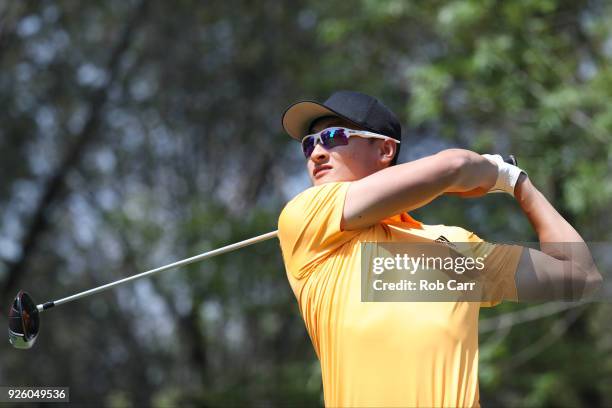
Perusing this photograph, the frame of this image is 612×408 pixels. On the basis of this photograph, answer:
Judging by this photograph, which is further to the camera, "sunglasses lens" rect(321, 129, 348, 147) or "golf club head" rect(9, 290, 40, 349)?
"golf club head" rect(9, 290, 40, 349)

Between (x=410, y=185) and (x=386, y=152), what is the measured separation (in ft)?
1.54

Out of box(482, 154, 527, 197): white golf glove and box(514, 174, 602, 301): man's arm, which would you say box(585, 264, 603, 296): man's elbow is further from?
box(482, 154, 527, 197): white golf glove

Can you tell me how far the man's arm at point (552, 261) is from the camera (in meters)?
2.50

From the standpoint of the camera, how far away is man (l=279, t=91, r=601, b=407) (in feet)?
7.52

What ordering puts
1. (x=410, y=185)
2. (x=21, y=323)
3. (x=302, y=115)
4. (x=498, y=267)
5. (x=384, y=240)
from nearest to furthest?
(x=410, y=185) < (x=384, y=240) < (x=498, y=267) < (x=302, y=115) < (x=21, y=323)

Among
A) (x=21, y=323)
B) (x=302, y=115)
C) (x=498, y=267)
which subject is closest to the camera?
(x=498, y=267)

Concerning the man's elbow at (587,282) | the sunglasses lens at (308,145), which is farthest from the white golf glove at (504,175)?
the sunglasses lens at (308,145)

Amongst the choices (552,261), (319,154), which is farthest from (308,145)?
(552,261)

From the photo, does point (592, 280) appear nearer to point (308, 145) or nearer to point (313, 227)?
point (313, 227)

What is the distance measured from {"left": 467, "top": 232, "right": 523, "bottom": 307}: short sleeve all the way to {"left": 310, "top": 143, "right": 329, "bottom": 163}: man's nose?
0.48 meters

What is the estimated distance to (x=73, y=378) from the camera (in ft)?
54.0

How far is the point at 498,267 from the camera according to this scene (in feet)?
8.42

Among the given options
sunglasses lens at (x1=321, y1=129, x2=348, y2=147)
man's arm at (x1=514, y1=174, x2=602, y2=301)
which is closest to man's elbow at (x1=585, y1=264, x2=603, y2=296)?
man's arm at (x1=514, y1=174, x2=602, y2=301)

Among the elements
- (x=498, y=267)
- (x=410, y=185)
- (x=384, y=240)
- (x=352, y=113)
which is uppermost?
(x=352, y=113)
